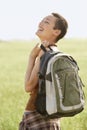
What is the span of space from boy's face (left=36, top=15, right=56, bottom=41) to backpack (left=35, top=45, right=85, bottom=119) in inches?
9.5

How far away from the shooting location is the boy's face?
5.30 m

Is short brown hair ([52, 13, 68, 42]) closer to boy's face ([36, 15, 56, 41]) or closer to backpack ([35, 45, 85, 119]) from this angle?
boy's face ([36, 15, 56, 41])

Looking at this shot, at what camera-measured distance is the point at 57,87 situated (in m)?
5.04

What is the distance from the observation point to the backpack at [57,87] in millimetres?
5047

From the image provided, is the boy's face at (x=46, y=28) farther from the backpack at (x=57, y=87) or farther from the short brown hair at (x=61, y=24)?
the backpack at (x=57, y=87)

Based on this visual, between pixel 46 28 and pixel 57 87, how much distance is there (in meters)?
0.62

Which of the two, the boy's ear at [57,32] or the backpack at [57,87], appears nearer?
the backpack at [57,87]

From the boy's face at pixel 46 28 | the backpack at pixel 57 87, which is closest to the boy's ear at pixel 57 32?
the boy's face at pixel 46 28

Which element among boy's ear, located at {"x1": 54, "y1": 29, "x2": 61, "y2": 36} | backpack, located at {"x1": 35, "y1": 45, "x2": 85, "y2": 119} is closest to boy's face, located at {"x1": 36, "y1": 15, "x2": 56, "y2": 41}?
boy's ear, located at {"x1": 54, "y1": 29, "x2": 61, "y2": 36}

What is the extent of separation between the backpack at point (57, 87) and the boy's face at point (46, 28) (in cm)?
24

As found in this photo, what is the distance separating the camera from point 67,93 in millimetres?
5059

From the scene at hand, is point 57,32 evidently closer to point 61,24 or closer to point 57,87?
point 61,24

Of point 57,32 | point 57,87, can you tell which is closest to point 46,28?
point 57,32

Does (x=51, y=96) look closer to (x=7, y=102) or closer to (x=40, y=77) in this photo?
(x=40, y=77)
